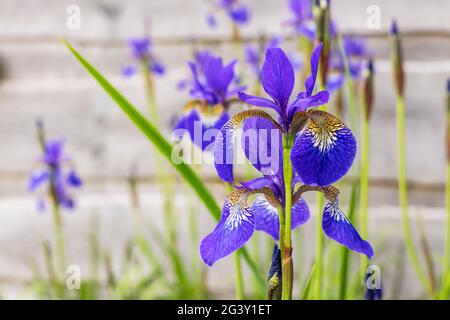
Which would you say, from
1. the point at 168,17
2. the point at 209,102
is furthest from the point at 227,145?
the point at 168,17

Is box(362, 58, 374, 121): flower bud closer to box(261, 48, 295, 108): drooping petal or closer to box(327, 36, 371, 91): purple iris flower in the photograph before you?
box(327, 36, 371, 91): purple iris flower

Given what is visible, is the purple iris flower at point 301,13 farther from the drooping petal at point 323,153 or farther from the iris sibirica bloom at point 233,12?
the drooping petal at point 323,153

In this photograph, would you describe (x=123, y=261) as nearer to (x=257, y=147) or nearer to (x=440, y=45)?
(x=440, y=45)

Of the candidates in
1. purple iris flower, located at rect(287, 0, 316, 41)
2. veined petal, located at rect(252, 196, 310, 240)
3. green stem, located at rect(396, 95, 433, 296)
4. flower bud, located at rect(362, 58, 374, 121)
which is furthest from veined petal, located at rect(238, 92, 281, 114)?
purple iris flower, located at rect(287, 0, 316, 41)

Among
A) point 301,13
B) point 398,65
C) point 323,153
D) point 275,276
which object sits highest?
point 301,13

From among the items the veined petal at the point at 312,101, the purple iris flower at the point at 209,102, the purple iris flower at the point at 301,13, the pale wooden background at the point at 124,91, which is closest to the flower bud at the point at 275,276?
the veined petal at the point at 312,101

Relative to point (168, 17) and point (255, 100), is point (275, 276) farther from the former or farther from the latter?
point (168, 17)
